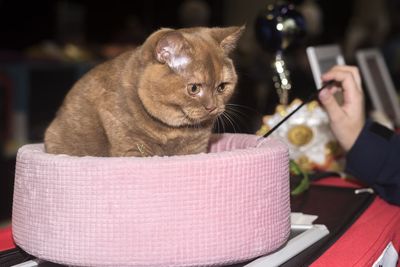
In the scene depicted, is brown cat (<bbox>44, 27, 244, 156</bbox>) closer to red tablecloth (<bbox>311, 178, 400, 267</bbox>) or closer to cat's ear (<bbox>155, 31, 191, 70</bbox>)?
cat's ear (<bbox>155, 31, 191, 70</bbox>)

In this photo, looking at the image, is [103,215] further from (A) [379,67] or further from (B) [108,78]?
(A) [379,67]

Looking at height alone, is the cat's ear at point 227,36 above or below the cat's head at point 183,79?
above

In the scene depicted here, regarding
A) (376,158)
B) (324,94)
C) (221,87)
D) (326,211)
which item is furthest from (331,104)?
(221,87)

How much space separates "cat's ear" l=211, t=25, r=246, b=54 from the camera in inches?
36.7

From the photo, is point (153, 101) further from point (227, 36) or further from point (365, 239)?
point (365, 239)

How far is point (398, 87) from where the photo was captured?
9.72 feet

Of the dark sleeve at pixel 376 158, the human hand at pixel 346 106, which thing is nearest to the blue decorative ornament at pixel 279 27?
the human hand at pixel 346 106

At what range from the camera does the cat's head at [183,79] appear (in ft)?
2.77

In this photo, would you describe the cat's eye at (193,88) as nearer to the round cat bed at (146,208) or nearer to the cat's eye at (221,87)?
the cat's eye at (221,87)

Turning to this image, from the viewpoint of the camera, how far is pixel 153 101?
2.86ft

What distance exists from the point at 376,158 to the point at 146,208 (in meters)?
0.65

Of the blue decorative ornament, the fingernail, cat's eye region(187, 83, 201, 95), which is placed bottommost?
the fingernail

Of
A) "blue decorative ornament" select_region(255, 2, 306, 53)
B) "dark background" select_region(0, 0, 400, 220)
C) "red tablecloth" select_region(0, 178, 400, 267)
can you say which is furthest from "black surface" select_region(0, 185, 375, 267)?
"dark background" select_region(0, 0, 400, 220)

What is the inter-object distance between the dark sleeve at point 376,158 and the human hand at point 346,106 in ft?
0.11
